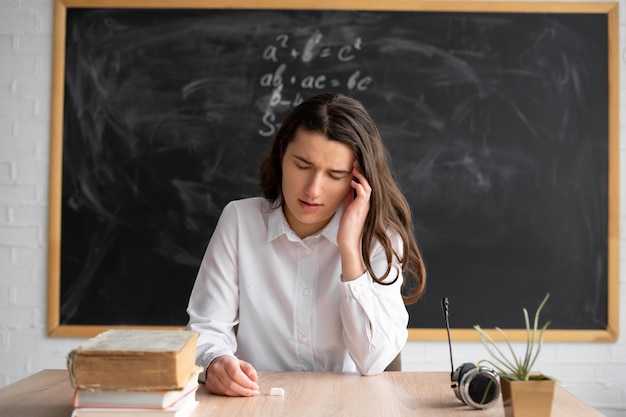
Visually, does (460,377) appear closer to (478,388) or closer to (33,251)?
(478,388)

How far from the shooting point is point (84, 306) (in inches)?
118

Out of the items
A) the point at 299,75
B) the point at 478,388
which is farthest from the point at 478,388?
the point at 299,75

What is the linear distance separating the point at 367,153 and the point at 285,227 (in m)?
0.29

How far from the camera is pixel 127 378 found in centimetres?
112

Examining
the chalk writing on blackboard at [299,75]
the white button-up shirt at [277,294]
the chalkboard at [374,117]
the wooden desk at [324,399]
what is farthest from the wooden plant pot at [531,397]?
the chalk writing on blackboard at [299,75]

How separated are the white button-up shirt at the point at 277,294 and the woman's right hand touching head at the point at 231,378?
0.97 ft

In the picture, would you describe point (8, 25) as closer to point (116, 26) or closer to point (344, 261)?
point (116, 26)

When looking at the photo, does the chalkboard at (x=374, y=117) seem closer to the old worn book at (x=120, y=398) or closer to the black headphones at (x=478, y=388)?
the black headphones at (x=478, y=388)

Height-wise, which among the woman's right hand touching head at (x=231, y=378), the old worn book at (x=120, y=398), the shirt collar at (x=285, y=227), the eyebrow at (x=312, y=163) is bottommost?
the woman's right hand touching head at (x=231, y=378)

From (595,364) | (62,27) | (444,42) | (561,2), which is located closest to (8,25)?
(62,27)

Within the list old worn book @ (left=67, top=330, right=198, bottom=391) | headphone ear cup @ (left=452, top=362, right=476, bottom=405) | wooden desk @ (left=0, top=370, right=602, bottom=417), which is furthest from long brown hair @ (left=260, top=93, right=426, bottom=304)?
old worn book @ (left=67, top=330, right=198, bottom=391)

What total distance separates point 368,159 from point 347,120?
111mm

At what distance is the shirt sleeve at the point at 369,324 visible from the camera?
1.66 meters

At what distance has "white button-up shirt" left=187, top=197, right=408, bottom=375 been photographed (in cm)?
183
